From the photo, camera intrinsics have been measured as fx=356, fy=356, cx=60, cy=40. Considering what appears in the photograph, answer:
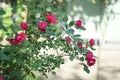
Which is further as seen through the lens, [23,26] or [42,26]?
[23,26]

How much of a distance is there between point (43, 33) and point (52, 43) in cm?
20

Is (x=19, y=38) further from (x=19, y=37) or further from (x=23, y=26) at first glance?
(x=23, y=26)

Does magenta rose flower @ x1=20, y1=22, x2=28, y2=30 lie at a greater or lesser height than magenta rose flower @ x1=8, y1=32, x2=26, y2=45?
greater

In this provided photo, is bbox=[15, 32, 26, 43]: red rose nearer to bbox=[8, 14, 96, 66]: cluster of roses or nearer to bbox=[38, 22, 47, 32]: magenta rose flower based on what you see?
bbox=[8, 14, 96, 66]: cluster of roses

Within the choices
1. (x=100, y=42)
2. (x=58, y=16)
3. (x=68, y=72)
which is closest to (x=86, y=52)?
(x=58, y=16)

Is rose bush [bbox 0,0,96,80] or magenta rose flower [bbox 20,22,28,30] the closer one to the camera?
rose bush [bbox 0,0,96,80]

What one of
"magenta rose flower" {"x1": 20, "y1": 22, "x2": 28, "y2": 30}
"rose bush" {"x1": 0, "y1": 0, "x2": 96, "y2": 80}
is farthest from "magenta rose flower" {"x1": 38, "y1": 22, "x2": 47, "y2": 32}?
"magenta rose flower" {"x1": 20, "y1": 22, "x2": 28, "y2": 30}

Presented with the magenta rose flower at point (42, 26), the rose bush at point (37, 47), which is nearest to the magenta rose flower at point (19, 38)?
the rose bush at point (37, 47)

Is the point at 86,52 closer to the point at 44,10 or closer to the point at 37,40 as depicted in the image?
the point at 37,40

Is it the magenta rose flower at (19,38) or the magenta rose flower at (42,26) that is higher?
the magenta rose flower at (42,26)

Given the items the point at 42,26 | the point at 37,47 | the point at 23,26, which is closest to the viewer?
the point at 42,26

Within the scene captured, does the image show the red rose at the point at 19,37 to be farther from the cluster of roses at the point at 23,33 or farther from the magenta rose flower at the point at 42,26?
the magenta rose flower at the point at 42,26

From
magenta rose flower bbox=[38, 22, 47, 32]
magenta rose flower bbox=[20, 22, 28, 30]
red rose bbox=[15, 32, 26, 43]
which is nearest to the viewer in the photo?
red rose bbox=[15, 32, 26, 43]

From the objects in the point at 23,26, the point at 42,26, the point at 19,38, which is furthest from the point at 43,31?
the point at 19,38
